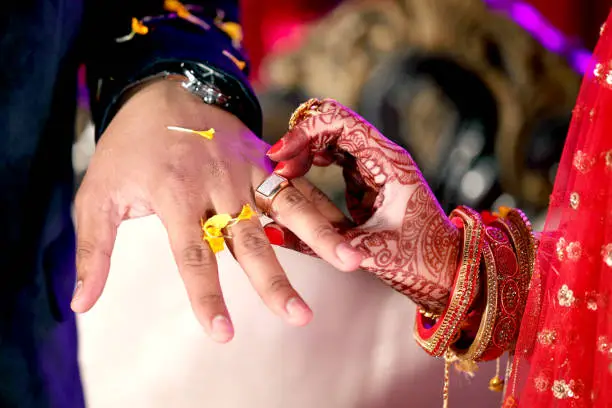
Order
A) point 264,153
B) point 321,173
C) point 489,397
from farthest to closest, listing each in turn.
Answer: point 489,397, point 321,173, point 264,153

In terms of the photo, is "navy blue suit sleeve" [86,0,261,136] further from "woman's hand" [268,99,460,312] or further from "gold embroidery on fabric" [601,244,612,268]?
"gold embroidery on fabric" [601,244,612,268]

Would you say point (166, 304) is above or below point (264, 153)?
below

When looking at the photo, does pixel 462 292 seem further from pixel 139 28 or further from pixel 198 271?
pixel 139 28

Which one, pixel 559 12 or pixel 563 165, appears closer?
pixel 563 165

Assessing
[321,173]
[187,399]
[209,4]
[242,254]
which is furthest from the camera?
[321,173]

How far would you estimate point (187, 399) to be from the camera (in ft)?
4.10

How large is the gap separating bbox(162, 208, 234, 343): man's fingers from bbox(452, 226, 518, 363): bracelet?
1.25ft

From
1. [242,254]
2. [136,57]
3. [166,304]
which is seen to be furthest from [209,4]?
[166,304]

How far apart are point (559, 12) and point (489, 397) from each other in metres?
0.97

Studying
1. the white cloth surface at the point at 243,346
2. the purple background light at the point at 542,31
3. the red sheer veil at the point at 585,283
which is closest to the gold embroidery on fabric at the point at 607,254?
the red sheer veil at the point at 585,283

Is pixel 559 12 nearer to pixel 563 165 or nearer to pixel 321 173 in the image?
pixel 321 173

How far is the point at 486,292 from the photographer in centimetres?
77

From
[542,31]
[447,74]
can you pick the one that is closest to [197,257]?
[447,74]

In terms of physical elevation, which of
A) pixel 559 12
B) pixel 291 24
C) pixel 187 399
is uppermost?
pixel 559 12
